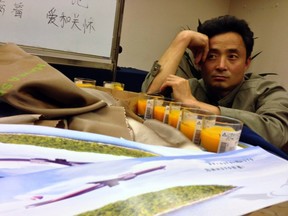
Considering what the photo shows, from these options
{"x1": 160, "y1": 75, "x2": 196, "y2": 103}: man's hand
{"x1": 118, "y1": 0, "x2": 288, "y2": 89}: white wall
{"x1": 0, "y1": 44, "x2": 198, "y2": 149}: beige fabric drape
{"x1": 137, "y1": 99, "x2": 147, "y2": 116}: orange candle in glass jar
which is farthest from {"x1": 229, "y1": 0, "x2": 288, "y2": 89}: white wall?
{"x1": 0, "y1": 44, "x2": 198, "y2": 149}: beige fabric drape

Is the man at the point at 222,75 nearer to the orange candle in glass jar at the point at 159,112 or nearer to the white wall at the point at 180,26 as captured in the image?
the orange candle in glass jar at the point at 159,112

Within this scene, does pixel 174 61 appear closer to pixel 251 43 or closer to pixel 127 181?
pixel 251 43

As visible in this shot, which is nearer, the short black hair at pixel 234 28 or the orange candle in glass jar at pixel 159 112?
the orange candle in glass jar at pixel 159 112

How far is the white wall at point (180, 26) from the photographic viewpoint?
119 inches

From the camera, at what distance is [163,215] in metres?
0.30

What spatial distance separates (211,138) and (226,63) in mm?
935

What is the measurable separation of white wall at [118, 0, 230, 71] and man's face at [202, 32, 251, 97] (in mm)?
1743

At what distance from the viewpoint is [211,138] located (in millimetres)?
659

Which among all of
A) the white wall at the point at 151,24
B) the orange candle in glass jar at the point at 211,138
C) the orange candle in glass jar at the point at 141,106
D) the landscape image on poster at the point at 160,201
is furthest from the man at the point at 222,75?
the white wall at the point at 151,24

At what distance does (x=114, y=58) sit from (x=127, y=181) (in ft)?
5.50

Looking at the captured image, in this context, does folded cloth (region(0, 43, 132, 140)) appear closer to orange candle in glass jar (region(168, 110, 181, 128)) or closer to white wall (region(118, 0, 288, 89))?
orange candle in glass jar (region(168, 110, 181, 128))

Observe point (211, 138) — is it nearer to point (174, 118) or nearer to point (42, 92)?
point (174, 118)

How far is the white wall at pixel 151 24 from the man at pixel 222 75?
157cm

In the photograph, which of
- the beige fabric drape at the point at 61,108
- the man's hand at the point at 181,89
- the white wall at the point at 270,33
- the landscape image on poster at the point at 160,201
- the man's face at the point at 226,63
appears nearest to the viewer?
the landscape image on poster at the point at 160,201
